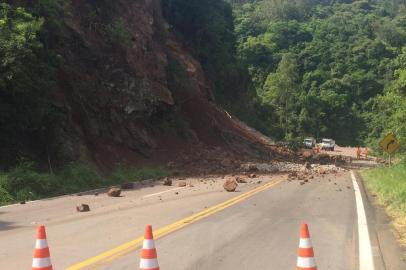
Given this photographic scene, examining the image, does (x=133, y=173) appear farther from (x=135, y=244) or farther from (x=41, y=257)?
(x=41, y=257)

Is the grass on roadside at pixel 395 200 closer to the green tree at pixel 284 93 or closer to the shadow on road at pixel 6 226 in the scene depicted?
the shadow on road at pixel 6 226

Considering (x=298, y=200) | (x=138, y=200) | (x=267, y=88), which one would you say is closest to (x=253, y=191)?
(x=298, y=200)

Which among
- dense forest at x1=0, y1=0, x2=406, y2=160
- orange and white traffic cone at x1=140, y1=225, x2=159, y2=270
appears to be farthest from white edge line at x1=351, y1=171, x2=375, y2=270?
dense forest at x1=0, y1=0, x2=406, y2=160

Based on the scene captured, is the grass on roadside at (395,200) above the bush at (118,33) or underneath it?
underneath

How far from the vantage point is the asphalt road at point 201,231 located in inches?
308

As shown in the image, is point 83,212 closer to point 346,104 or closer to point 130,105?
point 130,105

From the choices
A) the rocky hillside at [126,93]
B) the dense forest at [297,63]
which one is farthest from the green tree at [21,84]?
the dense forest at [297,63]

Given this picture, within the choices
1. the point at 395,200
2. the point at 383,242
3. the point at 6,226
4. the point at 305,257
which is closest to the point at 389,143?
the point at 395,200

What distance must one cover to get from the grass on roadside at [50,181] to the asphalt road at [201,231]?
1475mm

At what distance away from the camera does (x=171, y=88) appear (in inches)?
1606

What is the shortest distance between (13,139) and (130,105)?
12.0 m

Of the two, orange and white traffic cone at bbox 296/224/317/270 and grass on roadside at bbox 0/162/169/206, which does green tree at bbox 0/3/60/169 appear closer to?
grass on roadside at bbox 0/162/169/206

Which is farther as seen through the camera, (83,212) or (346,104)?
(346,104)

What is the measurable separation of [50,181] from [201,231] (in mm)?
10390
